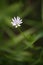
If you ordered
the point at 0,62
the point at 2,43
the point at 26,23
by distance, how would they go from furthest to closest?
the point at 26,23, the point at 2,43, the point at 0,62

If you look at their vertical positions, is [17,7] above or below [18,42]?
above

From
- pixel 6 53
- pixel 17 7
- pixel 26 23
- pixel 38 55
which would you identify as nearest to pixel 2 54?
pixel 6 53

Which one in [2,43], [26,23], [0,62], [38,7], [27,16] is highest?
[38,7]

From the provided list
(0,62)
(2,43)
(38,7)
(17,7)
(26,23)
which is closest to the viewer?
(0,62)

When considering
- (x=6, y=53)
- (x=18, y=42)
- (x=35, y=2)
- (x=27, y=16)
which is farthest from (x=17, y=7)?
(x=6, y=53)

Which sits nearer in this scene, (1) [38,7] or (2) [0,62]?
(2) [0,62]

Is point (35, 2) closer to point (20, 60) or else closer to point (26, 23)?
point (26, 23)
